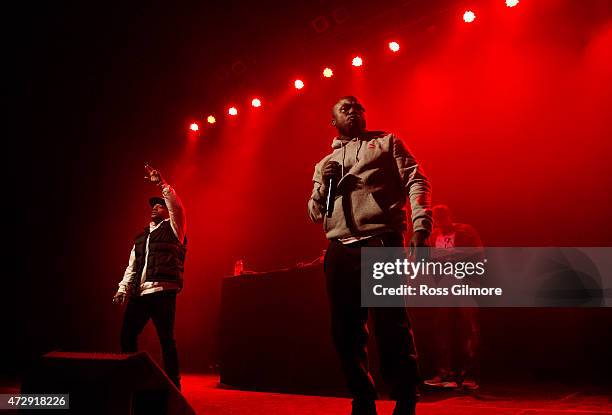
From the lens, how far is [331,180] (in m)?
2.41

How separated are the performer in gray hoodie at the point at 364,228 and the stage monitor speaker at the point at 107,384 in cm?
80

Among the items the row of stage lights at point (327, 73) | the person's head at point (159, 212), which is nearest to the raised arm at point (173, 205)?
the person's head at point (159, 212)

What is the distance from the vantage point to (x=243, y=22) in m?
7.16

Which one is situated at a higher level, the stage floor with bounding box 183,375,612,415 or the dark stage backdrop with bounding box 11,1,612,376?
the dark stage backdrop with bounding box 11,1,612,376

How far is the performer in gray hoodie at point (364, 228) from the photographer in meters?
2.12

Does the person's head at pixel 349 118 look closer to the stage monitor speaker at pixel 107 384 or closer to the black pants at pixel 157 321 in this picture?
the stage monitor speaker at pixel 107 384

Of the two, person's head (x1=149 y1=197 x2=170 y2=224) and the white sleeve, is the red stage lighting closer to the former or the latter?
person's head (x1=149 y1=197 x2=170 y2=224)

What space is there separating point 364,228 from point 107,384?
49.4 inches

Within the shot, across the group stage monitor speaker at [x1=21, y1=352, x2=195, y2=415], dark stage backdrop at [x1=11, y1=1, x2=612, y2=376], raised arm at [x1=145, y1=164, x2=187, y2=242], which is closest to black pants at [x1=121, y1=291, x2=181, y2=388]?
raised arm at [x1=145, y1=164, x2=187, y2=242]

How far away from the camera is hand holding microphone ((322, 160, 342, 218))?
2.39m

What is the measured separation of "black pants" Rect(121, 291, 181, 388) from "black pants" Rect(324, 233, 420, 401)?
2017 millimetres

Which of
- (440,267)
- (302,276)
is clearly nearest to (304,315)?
(302,276)

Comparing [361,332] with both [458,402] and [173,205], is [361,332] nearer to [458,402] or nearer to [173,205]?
[458,402]

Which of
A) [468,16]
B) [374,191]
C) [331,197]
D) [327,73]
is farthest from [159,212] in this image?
[468,16]
